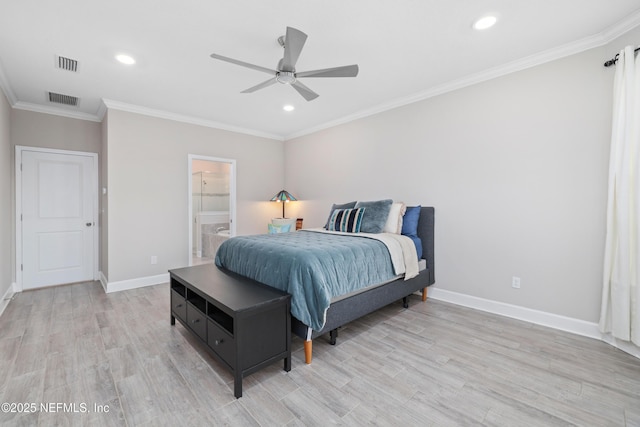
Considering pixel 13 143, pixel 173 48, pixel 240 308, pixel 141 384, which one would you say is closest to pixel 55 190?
pixel 13 143

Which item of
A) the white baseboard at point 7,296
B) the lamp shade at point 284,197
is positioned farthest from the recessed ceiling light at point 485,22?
the white baseboard at point 7,296

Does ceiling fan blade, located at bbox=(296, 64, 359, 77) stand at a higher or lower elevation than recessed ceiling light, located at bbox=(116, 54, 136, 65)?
lower

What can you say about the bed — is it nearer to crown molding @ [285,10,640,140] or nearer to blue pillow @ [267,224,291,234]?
crown molding @ [285,10,640,140]

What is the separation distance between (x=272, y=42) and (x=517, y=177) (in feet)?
8.84

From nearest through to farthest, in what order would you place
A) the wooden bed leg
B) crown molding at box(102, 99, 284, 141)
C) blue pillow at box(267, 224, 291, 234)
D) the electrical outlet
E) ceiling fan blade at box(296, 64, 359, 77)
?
the wooden bed leg < ceiling fan blade at box(296, 64, 359, 77) < the electrical outlet < crown molding at box(102, 99, 284, 141) < blue pillow at box(267, 224, 291, 234)

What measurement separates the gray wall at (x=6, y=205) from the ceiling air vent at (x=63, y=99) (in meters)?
0.43

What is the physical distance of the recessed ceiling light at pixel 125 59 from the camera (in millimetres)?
2674

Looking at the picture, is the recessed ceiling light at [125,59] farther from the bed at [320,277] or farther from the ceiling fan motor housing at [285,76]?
the bed at [320,277]

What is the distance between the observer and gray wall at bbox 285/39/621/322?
2496mm

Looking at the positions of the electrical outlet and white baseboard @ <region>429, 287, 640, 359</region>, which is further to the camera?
the electrical outlet

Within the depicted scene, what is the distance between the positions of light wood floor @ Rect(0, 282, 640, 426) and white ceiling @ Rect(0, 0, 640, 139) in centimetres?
259

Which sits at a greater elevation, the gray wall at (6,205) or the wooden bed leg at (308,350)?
the gray wall at (6,205)

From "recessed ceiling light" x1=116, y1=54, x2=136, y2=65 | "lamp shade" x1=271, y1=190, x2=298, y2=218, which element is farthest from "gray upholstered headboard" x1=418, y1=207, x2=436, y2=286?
"recessed ceiling light" x1=116, y1=54, x2=136, y2=65

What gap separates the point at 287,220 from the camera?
5.45m
